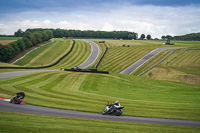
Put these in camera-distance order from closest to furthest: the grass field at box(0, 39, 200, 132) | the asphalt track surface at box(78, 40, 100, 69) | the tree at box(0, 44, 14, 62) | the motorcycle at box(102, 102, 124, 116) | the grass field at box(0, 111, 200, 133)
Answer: the grass field at box(0, 111, 200, 133) → the grass field at box(0, 39, 200, 132) → the motorcycle at box(102, 102, 124, 116) → the asphalt track surface at box(78, 40, 100, 69) → the tree at box(0, 44, 14, 62)

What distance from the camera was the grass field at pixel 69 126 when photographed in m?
16.3

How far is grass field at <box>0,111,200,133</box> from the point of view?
16.3 meters

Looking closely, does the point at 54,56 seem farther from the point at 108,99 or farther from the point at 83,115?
the point at 83,115

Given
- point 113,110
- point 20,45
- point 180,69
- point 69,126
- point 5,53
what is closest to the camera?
point 69,126

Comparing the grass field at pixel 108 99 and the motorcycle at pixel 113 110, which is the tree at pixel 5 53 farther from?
the motorcycle at pixel 113 110

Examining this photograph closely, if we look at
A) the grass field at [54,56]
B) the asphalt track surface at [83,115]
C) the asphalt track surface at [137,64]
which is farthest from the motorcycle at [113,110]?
the grass field at [54,56]

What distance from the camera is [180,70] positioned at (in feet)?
221

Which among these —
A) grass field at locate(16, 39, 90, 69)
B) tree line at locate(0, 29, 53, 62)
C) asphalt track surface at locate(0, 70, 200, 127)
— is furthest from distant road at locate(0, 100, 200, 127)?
tree line at locate(0, 29, 53, 62)

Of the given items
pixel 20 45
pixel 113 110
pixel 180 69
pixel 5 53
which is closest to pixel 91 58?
pixel 20 45

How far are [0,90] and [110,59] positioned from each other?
6413cm

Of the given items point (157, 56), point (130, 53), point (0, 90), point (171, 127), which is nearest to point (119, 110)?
point (171, 127)

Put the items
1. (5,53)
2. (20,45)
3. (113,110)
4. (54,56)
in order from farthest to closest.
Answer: (20,45) → (54,56) → (5,53) → (113,110)

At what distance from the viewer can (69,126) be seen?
1764cm

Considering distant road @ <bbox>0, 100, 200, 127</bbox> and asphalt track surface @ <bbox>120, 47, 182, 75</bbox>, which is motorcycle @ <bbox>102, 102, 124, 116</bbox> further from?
asphalt track surface @ <bbox>120, 47, 182, 75</bbox>
